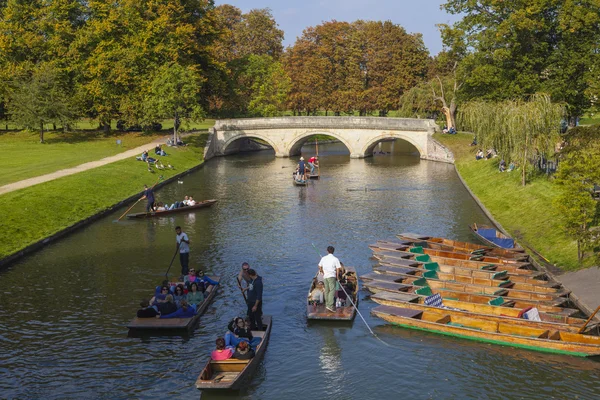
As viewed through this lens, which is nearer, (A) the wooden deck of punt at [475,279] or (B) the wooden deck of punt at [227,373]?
(B) the wooden deck of punt at [227,373]

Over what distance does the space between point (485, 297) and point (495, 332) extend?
9.02 ft

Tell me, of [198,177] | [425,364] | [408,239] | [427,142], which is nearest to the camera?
[425,364]

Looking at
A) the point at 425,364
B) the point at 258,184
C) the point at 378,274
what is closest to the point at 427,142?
the point at 258,184

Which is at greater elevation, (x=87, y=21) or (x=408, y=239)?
(x=87, y=21)

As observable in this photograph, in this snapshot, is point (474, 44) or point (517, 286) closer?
point (517, 286)

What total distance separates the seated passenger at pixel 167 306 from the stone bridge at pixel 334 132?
53.7 meters

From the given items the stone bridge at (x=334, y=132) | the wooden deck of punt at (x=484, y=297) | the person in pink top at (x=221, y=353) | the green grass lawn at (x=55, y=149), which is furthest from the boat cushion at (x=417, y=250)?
the stone bridge at (x=334, y=132)

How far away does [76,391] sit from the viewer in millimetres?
18547

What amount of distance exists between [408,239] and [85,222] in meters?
21.2

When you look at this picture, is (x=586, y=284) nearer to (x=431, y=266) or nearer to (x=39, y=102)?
(x=431, y=266)

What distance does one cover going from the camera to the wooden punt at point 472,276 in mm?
25594

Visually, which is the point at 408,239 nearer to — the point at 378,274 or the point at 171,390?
the point at 378,274

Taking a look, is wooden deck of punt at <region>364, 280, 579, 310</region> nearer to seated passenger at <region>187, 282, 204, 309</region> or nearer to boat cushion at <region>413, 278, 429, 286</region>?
boat cushion at <region>413, 278, 429, 286</region>

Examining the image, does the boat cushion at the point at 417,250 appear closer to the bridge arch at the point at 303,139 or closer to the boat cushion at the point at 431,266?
the boat cushion at the point at 431,266
